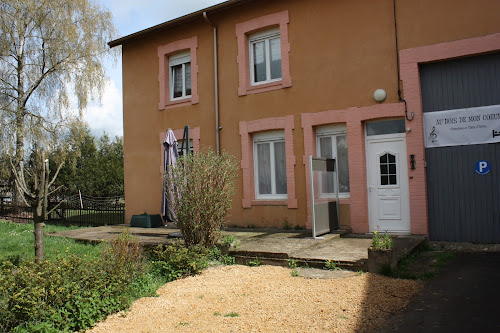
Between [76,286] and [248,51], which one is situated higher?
[248,51]

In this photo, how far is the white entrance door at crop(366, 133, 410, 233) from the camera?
355 inches

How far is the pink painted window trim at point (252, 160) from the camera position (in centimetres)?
1039

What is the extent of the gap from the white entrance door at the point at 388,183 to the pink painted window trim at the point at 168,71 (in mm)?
5338

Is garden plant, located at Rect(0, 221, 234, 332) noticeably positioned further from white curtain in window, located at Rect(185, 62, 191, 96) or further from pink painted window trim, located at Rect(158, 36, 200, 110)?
white curtain in window, located at Rect(185, 62, 191, 96)

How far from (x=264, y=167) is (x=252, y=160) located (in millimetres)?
368

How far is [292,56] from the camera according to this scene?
10430 millimetres

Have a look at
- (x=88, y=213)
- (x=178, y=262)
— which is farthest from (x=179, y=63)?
(x=178, y=262)

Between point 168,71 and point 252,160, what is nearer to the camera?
point 252,160

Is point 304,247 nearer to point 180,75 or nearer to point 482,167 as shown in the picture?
point 482,167

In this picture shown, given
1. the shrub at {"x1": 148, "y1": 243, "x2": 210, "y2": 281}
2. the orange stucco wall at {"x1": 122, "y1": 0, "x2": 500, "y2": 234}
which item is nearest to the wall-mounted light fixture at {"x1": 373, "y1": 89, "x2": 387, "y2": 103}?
the orange stucco wall at {"x1": 122, "y1": 0, "x2": 500, "y2": 234}

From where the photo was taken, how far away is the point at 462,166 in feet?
27.6

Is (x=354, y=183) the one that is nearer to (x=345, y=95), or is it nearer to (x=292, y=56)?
(x=345, y=95)

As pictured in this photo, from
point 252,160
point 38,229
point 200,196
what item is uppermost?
point 252,160

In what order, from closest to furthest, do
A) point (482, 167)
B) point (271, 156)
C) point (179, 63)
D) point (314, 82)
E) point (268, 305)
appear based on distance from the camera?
point (268, 305)
point (482, 167)
point (314, 82)
point (271, 156)
point (179, 63)
